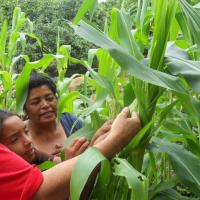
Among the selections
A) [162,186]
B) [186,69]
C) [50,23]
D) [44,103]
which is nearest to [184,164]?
[162,186]

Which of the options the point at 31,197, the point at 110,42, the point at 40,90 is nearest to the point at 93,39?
the point at 110,42

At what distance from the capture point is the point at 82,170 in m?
0.74

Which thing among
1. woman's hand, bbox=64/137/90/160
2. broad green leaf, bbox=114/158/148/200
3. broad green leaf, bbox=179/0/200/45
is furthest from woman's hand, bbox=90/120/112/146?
broad green leaf, bbox=179/0/200/45

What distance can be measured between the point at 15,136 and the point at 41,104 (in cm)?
42

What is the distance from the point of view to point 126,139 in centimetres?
83

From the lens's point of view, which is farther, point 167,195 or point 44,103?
point 44,103

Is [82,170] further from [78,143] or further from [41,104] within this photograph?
[41,104]

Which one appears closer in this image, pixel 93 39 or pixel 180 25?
pixel 93 39

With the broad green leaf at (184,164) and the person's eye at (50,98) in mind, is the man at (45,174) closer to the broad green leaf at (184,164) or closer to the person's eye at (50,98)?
the broad green leaf at (184,164)

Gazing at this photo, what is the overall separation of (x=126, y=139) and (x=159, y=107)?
0.14 m

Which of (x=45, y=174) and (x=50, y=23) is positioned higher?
(x=45, y=174)

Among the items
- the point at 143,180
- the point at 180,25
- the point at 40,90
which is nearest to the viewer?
the point at 143,180

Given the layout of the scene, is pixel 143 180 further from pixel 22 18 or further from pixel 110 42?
pixel 22 18

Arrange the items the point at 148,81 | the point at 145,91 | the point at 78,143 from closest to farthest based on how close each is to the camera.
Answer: the point at 148,81 → the point at 145,91 → the point at 78,143
